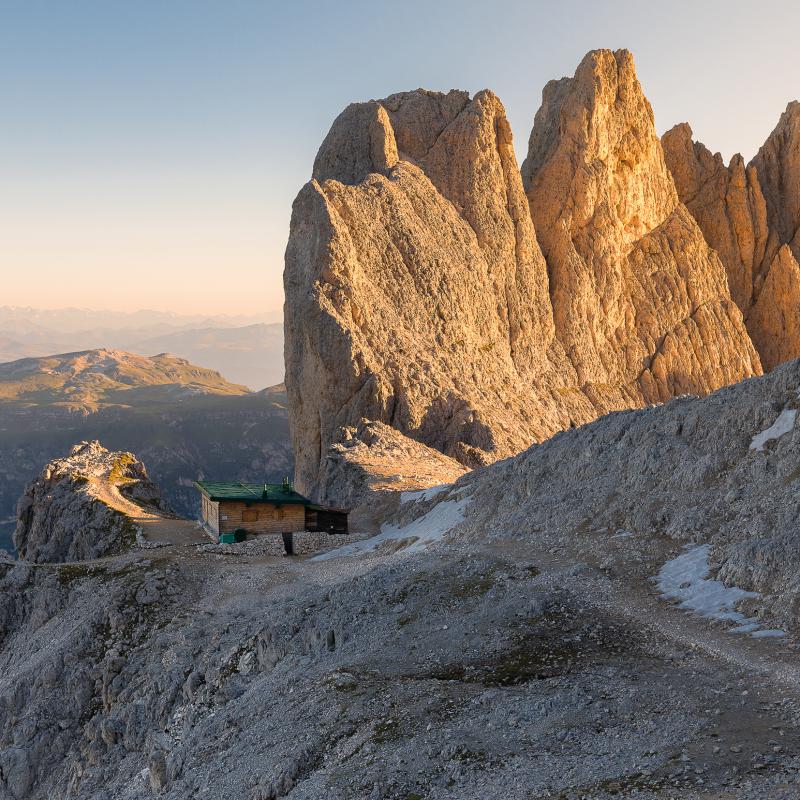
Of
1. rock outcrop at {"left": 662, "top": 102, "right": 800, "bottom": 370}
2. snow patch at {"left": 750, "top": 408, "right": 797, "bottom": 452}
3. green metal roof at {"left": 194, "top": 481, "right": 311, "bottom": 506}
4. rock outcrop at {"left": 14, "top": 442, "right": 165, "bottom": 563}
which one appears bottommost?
rock outcrop at {"left": 14, "top": 442, "right": 165, "bottom": 563}

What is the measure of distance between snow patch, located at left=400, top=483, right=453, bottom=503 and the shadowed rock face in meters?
15.1

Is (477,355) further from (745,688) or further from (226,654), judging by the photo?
(745,688)

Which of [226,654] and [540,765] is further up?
[540,765]

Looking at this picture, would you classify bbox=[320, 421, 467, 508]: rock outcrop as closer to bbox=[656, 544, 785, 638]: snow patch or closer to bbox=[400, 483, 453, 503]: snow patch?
bbox=[400, 483, 453, 503]: snow patch

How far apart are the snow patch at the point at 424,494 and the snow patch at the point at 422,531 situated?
310 cm

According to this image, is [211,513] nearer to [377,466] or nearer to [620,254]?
[377,466]

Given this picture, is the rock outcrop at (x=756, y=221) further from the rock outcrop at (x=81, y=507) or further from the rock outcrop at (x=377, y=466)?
the rock outcrop at (x=81, y=507)

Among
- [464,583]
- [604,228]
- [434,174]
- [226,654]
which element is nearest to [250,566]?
[226,654]

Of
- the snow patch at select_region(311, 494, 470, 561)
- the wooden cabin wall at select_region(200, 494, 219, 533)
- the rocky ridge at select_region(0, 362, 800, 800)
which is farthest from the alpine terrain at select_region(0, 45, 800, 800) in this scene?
the wooden cabin wall at select_region(200, 494, 219, 533)

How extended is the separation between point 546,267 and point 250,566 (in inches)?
3668

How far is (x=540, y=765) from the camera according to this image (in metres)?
18.0

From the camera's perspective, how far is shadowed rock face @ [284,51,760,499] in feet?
309

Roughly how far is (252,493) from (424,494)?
12752 millimetres

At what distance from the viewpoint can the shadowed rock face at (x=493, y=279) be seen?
94.2 m
